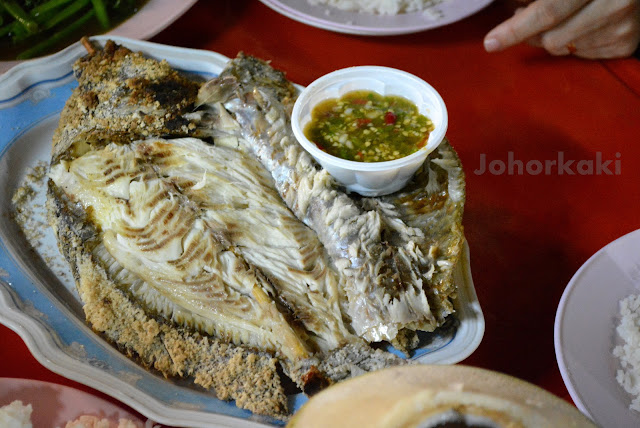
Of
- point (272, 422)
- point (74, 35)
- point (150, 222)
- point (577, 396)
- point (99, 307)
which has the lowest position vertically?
point (577, 396)

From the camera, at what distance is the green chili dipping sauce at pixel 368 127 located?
2.04 m

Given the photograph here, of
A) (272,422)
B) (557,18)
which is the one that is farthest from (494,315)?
(557,18)

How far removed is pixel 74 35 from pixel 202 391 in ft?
7.59

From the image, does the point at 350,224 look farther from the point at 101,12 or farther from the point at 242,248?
the point at 101,12

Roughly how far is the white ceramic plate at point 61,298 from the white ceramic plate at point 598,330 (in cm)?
28

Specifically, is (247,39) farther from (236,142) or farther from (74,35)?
(236,142)

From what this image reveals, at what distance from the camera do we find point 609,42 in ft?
9.45

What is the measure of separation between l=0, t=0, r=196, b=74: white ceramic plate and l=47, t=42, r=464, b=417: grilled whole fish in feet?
2.79

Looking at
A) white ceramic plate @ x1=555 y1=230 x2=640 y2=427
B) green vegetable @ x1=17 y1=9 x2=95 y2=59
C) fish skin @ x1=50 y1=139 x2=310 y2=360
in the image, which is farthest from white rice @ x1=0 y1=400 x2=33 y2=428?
green vegetable @ x1=17 y1=9 x2=95 y2=59

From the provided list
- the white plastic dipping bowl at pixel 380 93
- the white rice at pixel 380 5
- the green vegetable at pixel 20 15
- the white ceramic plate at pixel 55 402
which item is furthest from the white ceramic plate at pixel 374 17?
the white ceramic plate at pixel 55 402

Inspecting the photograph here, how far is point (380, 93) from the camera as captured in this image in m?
2.26

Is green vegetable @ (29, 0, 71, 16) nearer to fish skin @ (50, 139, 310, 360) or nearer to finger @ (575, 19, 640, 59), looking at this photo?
fish skin @ (50, 139, 310, 360)

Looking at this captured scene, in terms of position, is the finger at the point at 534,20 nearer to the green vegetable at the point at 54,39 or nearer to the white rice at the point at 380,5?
the white rice at the point at 380,5

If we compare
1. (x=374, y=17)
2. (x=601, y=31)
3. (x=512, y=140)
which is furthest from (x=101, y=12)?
(x=601, y=31)
